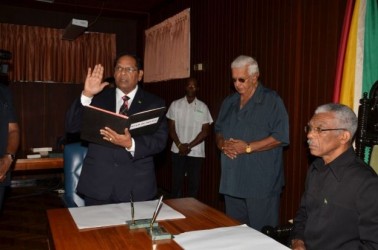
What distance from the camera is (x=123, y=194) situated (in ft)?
6.61

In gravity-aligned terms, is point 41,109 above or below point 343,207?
above

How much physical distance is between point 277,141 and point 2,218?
3738 millimetres

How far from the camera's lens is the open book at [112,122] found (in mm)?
1782

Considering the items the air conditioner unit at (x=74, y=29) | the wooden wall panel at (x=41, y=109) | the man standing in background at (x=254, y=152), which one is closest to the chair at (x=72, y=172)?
A: the man standing in background at (x=254, y=152)

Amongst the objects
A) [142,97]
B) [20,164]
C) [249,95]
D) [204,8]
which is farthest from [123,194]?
[204,8]

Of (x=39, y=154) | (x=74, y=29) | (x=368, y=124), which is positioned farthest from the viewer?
(x=74, y=29)

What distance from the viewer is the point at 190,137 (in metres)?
4.66

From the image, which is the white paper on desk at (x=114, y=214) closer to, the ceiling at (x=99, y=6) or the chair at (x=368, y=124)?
the chair at (x=368, y=124)

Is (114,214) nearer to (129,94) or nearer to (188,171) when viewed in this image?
(129,94)

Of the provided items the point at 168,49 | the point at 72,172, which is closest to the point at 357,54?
the point at 72,172

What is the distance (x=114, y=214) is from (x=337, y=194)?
1014mm

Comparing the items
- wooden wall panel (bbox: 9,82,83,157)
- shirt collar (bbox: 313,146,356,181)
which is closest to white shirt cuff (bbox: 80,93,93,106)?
shirt collar (bbox: 313,146,356,181)

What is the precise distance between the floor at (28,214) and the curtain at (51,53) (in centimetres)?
200

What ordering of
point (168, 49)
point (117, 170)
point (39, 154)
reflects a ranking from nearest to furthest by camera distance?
point (117, 170) < point (39, 154) < point (168, 49)
